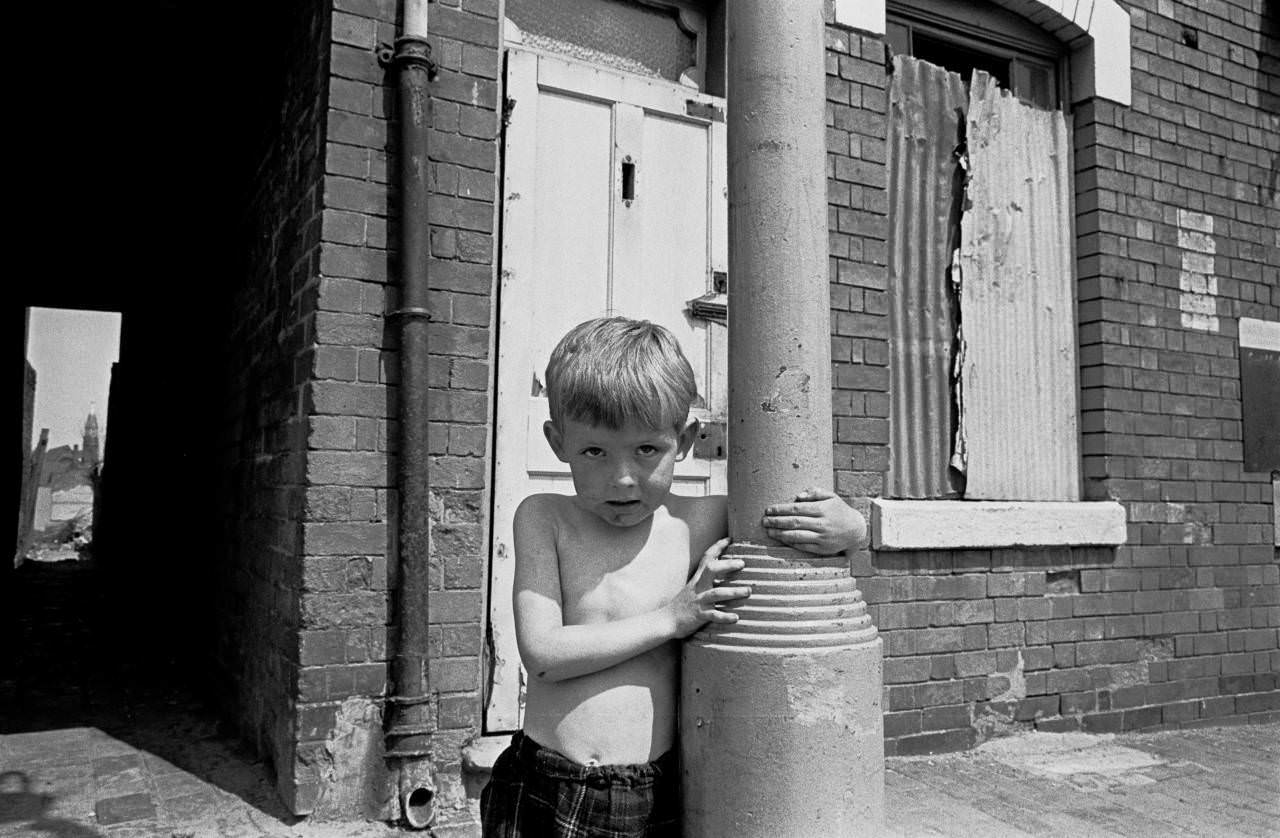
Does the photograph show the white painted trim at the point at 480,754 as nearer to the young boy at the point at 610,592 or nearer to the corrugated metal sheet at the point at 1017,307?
the young boy at the point at 610,592

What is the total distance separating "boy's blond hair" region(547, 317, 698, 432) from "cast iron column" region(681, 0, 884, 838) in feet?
0.81

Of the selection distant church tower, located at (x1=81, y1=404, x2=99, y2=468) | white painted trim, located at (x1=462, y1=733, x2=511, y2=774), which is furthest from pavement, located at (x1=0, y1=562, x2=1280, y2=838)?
distant church tower, located at (x1=81, y1=404, x2=99, y2=468)

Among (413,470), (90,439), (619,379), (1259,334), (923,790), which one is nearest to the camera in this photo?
(619,379)

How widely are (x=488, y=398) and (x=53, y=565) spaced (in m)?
13.7

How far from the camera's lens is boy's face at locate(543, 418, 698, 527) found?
5.42 ft

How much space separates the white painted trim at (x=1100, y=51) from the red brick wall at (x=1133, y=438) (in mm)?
88

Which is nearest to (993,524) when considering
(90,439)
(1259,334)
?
(1259,334)

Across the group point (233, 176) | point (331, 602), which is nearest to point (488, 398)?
point (331, 602)

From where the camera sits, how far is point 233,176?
5719 mm

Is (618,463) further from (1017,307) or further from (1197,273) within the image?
(1197,273)

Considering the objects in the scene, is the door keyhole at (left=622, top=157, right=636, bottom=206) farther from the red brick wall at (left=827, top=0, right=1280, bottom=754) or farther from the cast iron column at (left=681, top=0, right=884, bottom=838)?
the cast iron column at (left=681, top=0, right=884, bottom=838)

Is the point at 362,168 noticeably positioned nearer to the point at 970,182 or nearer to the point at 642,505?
the point at 642,505

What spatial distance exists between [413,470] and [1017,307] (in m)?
3.40

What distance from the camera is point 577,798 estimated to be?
1653 millimetres
